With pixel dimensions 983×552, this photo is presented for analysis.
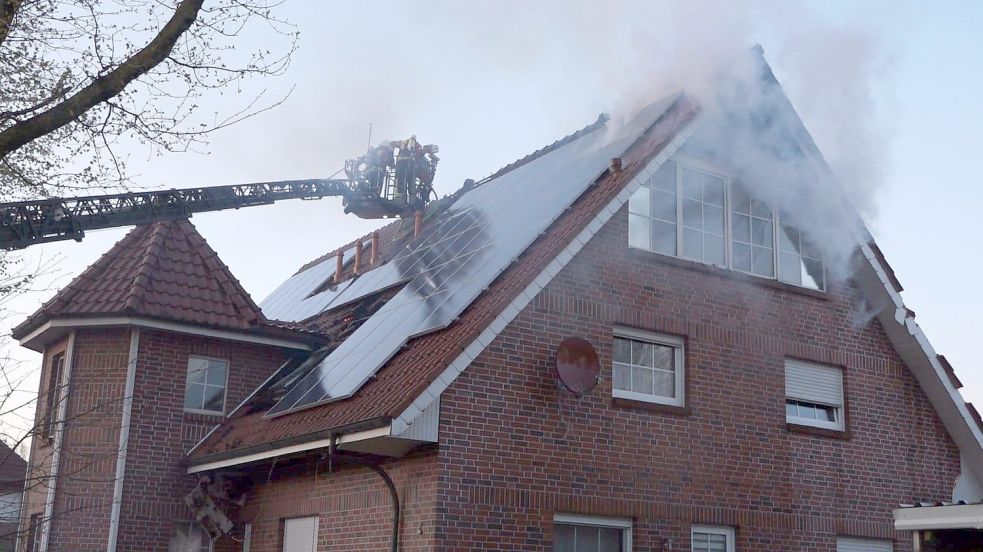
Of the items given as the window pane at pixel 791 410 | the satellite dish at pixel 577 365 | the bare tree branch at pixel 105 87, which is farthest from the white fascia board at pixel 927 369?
the bare tree branch at pixel 105 87

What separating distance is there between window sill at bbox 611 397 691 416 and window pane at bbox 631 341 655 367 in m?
0.59

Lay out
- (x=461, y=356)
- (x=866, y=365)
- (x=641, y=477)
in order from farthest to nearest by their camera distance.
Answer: (x=866, y=365)
(x=641, y=477)
(x=461, y=356)

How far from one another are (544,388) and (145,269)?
7060 millimetres

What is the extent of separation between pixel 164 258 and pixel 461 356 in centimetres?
733

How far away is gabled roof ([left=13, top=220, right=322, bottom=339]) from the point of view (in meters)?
16.5

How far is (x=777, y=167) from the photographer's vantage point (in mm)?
16234

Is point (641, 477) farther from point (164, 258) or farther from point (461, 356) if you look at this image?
point (164, 258)

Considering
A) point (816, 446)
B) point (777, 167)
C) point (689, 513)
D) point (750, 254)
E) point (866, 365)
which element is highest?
point (777, 167)

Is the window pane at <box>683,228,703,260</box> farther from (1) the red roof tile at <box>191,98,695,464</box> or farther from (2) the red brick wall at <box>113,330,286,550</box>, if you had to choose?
(2) the red brick wall at <box>113,330,286,550</box>

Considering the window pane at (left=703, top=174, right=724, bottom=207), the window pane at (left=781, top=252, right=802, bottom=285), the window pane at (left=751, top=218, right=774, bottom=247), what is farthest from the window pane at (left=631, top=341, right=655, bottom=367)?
the window pane at (left=781, top=252, right=802, bottom=285)

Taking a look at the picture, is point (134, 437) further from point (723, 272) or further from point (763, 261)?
point (763, 261)

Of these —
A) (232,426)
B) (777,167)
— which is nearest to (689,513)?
(777,167)

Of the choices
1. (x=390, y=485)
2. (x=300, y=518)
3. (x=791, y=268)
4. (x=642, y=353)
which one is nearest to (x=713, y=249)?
(x=791, y=268)

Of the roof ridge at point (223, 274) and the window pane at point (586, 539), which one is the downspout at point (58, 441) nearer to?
the roof ridge at point (223, 274)
